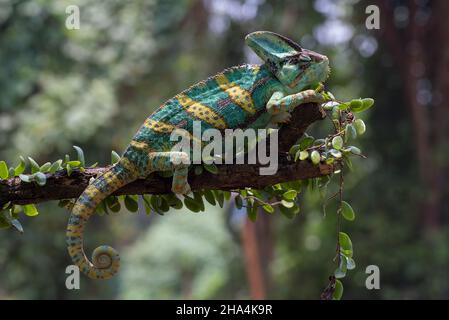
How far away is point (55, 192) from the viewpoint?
5.90 ft

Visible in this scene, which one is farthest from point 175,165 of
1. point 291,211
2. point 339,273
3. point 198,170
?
point 339,273

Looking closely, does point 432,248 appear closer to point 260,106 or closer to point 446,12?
point 446,12

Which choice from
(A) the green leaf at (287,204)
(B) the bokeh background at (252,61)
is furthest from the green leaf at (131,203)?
(B) the bokeh background at (252,61)

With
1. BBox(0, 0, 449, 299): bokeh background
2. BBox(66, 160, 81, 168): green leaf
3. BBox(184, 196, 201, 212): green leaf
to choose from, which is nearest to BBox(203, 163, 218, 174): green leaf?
BBox(184, 196, 201, 212): green leaf

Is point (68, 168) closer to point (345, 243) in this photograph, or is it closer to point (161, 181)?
point (161, 181)

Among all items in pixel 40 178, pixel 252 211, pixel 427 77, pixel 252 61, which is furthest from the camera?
pixel 427 77

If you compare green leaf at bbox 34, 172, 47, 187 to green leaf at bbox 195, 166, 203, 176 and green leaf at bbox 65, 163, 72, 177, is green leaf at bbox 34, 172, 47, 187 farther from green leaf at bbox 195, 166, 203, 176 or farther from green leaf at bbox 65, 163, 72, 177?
green leaf at bbox 195, 166, 203, 176

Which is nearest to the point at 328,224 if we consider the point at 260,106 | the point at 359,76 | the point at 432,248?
the point at 432,248

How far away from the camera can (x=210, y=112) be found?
1980 millimetres

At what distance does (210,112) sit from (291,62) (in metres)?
0.32

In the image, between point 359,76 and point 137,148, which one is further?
point 359,76

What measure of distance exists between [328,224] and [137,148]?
551 cm

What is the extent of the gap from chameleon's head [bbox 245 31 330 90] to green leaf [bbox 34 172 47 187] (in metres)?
0.80

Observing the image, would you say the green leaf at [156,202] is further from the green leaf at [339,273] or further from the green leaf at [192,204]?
the green leaf at [339,273]
